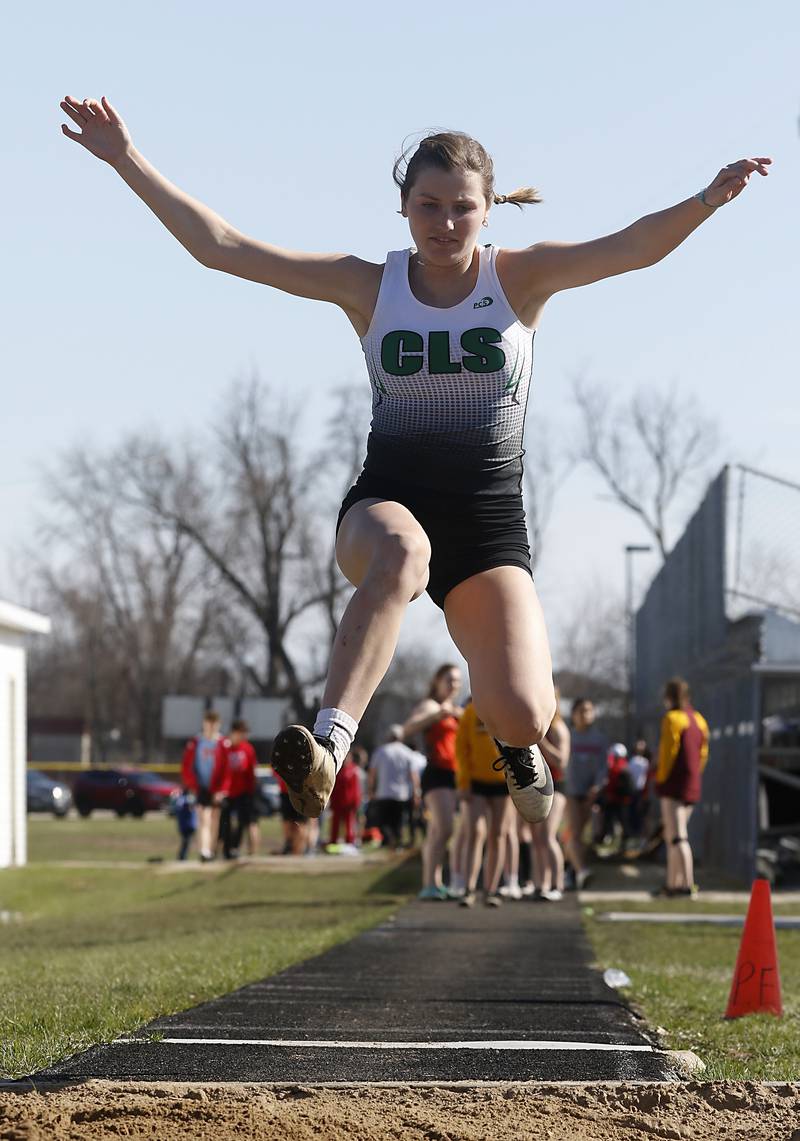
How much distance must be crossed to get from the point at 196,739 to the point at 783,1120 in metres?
17.0

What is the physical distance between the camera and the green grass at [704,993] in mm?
5531

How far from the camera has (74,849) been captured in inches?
1160

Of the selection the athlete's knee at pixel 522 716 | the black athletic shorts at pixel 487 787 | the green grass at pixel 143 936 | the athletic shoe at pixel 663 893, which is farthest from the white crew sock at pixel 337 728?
the athletic shoe at pixel 663 893

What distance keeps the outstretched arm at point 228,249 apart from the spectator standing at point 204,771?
1511 cm

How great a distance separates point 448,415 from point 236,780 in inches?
653

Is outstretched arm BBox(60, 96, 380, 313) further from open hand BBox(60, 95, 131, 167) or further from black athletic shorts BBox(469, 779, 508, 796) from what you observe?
black athletic shorts BBox(469, 779, 508, 796)

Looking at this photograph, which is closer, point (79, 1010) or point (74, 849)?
point (79, 1010)

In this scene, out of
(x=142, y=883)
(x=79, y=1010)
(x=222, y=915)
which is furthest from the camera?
(x=142, y=883)

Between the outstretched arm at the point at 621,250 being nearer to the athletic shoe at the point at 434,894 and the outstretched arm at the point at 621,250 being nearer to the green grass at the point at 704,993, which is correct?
the green grass at the point at 704,993

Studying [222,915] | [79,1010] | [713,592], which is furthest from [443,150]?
[713,592]

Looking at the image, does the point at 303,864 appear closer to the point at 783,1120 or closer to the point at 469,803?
the point at 469,803

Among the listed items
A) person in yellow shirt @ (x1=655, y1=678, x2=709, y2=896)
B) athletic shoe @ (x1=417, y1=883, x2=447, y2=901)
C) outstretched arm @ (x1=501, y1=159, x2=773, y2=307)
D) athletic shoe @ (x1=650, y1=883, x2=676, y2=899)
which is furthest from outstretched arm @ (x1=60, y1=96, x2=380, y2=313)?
athletic shoe @ (x1=650, y1=883, x2=676, y2=899)

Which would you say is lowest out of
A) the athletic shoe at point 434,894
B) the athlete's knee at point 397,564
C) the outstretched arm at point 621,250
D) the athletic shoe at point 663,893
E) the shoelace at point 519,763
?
the athletic shoe at point 663,893

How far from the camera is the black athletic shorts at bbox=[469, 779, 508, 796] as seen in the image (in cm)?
1302
